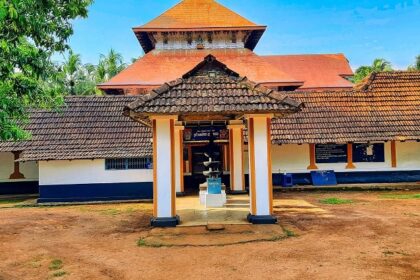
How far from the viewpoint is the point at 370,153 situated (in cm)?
1585

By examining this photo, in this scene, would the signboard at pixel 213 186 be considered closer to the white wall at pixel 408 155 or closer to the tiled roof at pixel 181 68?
the white wall at pixel 408 155

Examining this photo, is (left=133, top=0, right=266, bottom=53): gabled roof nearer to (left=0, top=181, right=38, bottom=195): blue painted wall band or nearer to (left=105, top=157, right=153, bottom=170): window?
(left=105, top=157, right=153, bottom=170): window

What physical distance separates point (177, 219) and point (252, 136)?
269 centimetres

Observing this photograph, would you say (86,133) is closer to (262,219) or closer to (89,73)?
(262,219)

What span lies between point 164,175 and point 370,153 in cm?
1082

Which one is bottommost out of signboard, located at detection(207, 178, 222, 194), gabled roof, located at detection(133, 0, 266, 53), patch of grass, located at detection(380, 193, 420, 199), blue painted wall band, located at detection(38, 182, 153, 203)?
patch of grass, located at detection(380, 193, 420, 199)

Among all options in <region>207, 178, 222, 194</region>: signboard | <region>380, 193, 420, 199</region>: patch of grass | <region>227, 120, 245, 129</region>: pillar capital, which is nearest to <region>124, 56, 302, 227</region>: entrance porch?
<region>207, 178, 222, 194</region>: signboard

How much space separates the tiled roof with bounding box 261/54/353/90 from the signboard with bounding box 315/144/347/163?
986 centimetres

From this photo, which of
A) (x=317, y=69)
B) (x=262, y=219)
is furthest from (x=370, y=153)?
(x=317, y=69)

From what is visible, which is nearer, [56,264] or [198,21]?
[56,264]

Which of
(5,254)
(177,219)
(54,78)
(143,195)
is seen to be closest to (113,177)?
(143,195)

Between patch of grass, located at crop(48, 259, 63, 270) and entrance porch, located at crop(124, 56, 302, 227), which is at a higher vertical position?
entrance porch, located at crop(124, 56, 302, 227)

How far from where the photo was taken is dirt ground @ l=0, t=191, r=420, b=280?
226 inches

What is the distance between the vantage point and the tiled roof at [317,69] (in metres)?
25.2
